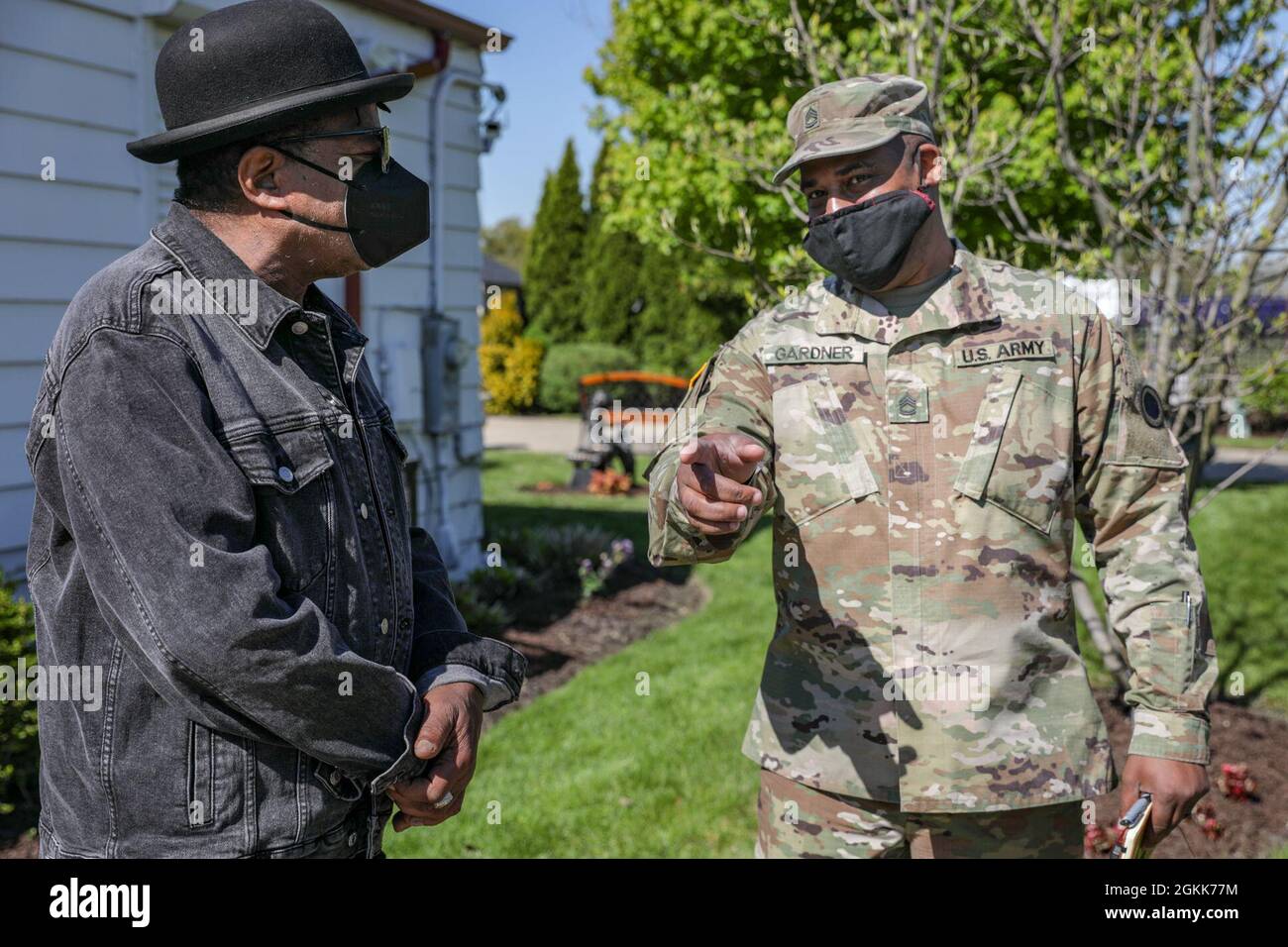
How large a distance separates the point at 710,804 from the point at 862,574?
226 centimetres

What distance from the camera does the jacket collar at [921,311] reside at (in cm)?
261

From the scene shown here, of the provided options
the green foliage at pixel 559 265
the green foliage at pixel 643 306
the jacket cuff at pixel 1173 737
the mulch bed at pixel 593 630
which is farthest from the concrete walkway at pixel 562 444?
the jacket cuff at pixel 1173 737

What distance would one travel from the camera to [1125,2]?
17.4 ft

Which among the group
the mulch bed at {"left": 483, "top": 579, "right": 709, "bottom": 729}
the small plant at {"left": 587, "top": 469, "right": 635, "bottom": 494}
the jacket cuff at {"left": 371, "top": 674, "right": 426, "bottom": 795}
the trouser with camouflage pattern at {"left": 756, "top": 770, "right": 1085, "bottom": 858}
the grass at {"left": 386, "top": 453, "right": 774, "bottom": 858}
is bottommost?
the grass at {"left": 386, "top": 453, "right": 774, "bottom": 858}

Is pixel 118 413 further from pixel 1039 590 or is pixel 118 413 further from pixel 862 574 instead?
pixel 1039 590

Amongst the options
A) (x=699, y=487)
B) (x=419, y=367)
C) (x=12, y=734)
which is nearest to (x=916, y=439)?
(x=699, y=487)

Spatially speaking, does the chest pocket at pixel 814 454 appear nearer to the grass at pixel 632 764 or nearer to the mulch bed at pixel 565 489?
the grass at pixel 632 764

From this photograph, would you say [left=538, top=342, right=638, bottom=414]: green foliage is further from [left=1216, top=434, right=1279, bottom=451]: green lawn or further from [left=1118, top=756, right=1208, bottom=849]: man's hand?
[left=1118, top=756, right=1208, bottom=849]: man's hand

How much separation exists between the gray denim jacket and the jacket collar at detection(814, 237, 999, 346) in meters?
1.30

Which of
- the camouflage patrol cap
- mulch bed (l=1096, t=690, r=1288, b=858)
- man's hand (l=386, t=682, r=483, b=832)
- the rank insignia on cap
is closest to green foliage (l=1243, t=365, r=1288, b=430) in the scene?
mulch bed (l=1096, t=690, r=1288, b=858)

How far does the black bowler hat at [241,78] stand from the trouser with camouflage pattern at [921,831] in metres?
1.79

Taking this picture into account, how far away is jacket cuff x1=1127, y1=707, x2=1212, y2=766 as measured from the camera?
2385mm

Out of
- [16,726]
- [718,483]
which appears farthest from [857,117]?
[16,726]

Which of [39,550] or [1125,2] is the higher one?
[1125,2]
